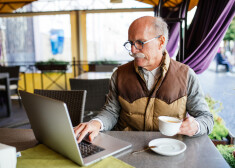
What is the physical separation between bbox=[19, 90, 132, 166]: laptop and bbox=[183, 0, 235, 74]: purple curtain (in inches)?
77.5

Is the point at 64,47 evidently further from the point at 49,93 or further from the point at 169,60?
the point at 169,60

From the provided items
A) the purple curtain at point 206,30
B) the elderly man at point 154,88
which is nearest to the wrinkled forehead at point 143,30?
the elderly man at point 154,88

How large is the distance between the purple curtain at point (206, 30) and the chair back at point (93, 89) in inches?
47.5

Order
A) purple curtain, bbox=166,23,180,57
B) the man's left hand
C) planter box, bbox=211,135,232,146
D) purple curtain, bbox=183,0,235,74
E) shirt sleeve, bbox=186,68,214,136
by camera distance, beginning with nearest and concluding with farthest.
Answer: the man's left hand
shirt sleeve, bbox=186,68,214,136
purple curtain, bbox=183,0,235,74
planter box, bbox=211,135,232,146
purple curtain, bbox=166,23,180,57

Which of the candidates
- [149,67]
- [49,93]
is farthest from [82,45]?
[149,67]

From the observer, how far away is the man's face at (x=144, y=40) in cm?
139

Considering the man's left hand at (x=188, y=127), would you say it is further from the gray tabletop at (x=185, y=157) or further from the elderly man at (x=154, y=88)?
the elderly man at (x=154, y=88)

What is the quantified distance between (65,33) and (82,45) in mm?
860

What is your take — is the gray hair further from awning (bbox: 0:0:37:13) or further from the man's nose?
awning (bbox: 0:0:37:13)

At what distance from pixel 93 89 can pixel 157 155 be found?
2.14 metres

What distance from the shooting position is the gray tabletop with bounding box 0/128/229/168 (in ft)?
2.86

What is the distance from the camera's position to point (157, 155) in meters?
0.95

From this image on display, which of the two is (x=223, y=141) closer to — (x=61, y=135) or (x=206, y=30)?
(x=206, y=30)

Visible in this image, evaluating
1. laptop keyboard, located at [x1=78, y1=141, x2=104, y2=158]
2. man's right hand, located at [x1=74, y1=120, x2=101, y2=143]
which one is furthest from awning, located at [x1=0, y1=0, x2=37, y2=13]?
laptop keyboard, located at [x1=78, y1=141, x2=104, y2=158]
